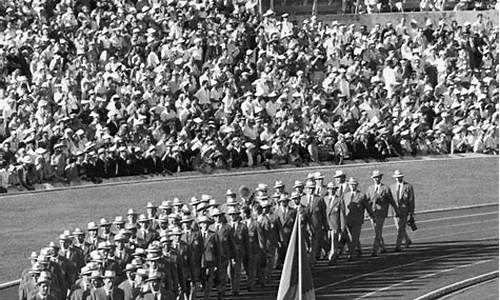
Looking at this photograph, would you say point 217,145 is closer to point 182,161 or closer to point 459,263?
point 182,161

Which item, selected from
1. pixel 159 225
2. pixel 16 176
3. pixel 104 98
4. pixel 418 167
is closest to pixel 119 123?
pixel 104 98

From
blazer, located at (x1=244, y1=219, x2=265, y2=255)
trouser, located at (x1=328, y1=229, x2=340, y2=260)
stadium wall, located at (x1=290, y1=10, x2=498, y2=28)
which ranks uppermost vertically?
stadium wall, located at (x1=290, y1=10, x2=498, y2=28)

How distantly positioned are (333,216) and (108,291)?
847 cm

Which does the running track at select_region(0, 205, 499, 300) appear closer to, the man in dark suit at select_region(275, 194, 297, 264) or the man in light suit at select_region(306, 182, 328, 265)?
the man in light suit at select_region(306, 182, 328, 265)

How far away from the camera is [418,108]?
40594 mm

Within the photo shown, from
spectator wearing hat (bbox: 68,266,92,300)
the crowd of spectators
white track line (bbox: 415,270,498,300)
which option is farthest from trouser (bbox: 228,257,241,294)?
the crowd of spectators

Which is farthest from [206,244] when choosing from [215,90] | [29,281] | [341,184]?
[215,90]

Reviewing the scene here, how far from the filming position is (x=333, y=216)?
2977cm

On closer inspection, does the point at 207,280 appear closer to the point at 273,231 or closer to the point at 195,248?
the point at 195,248

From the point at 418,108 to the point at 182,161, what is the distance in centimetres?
701

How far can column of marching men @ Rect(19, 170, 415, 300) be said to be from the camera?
22.6m

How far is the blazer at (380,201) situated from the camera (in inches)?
1204

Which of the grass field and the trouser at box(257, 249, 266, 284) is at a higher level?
the grass field

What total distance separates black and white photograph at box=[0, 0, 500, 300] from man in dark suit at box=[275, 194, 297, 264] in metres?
0.04
